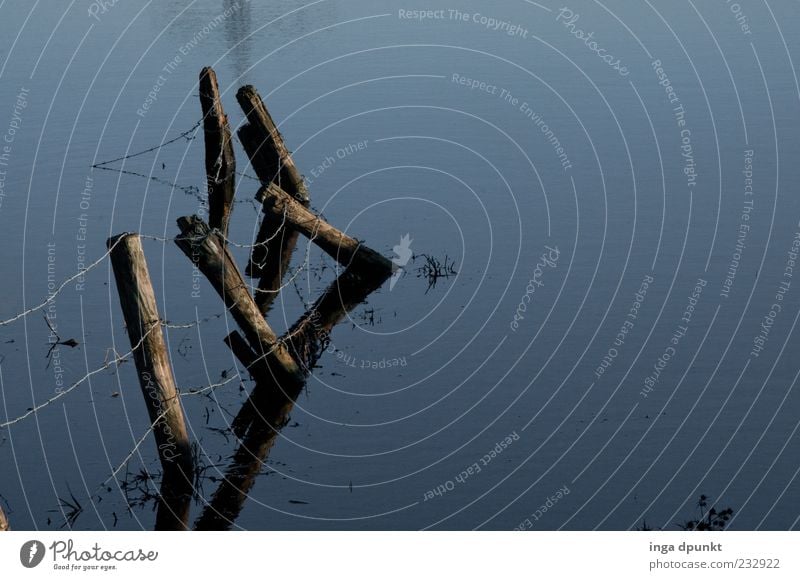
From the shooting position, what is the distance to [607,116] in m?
28.2

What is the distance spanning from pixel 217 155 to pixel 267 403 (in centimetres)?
635

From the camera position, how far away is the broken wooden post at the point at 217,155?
21.9 meters

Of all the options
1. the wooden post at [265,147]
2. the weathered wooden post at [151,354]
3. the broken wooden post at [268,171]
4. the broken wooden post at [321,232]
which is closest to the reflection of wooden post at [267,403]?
the broken wooden post at [321,232]

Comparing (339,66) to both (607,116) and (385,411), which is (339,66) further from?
(385,411)

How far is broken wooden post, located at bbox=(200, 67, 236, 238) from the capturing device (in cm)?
2188

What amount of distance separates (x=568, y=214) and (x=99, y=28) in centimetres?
2080

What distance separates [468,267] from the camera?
841 inches

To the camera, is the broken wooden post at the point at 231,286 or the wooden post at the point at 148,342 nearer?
the wooden post at the point at 148,342

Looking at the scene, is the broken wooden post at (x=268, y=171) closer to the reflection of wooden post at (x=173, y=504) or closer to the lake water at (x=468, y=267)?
the lake water at (x=468, y=267)

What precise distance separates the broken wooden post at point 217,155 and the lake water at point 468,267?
457 millimetres

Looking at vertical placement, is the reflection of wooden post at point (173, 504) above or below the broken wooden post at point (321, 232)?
below

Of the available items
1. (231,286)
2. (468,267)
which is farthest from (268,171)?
(231,286)

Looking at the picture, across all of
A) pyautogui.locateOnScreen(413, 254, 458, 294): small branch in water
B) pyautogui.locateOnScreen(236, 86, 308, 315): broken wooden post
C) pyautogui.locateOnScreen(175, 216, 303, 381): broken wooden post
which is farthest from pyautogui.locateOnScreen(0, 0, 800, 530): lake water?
pyautogui.locateOnScreen(175, 216, 303, 381): broken wooden post
